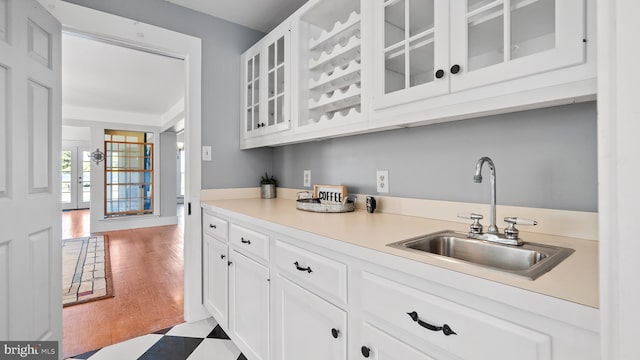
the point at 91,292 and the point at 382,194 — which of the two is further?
the point at 91,292

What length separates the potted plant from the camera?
98.3 inches

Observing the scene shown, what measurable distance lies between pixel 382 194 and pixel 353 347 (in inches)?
35.3

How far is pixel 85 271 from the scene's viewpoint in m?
3.39

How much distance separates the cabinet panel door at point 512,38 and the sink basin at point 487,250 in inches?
21.0

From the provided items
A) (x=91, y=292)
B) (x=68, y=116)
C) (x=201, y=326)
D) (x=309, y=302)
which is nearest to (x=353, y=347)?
(x=309, y=302)

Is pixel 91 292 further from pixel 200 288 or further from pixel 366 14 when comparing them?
pixel 366 14

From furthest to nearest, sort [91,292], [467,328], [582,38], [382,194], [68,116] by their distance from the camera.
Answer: [68,116] → [91,292] → [382,194] → [582,38] → [467,328]

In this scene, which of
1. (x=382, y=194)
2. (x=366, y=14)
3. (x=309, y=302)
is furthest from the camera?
(x=382, y=194)

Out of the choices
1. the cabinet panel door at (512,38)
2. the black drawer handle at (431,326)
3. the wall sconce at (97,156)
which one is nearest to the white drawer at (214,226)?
the black drawer handle at (431,326)

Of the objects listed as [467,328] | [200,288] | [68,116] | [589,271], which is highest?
[68,116]

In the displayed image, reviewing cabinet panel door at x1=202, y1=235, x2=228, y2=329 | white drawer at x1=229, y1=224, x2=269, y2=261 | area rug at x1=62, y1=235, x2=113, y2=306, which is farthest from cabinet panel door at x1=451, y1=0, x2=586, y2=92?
area rug at x1=62, y1=235, x2=113, y2=306

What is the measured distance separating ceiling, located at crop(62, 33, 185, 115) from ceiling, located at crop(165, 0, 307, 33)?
1182 millimetres

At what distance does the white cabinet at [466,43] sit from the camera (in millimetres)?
848

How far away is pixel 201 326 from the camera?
7.06 feet
